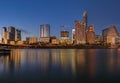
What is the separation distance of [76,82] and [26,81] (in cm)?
551

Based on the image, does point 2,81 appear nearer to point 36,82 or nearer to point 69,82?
point 36,82

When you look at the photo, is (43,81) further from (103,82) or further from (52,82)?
(103,82)

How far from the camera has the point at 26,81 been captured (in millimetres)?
23391

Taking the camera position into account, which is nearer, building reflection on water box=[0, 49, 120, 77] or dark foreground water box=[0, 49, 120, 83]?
dark foreground water box=[0, 49, 120, 83]

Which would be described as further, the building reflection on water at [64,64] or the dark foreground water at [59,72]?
the building reflection on water at [64,64]

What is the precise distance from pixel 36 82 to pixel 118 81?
8.85m

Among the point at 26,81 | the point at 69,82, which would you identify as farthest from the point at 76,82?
the point at 26,81

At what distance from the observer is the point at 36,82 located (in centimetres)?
2281

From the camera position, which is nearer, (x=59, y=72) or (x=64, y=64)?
(x=59, y=72)

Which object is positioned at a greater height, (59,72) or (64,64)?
(59,72)

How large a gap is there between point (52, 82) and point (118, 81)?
23.4 feet

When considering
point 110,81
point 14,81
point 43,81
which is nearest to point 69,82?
point 43,81

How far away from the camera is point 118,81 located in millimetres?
22969

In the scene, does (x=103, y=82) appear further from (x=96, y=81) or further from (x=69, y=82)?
(x=69, y=82)
